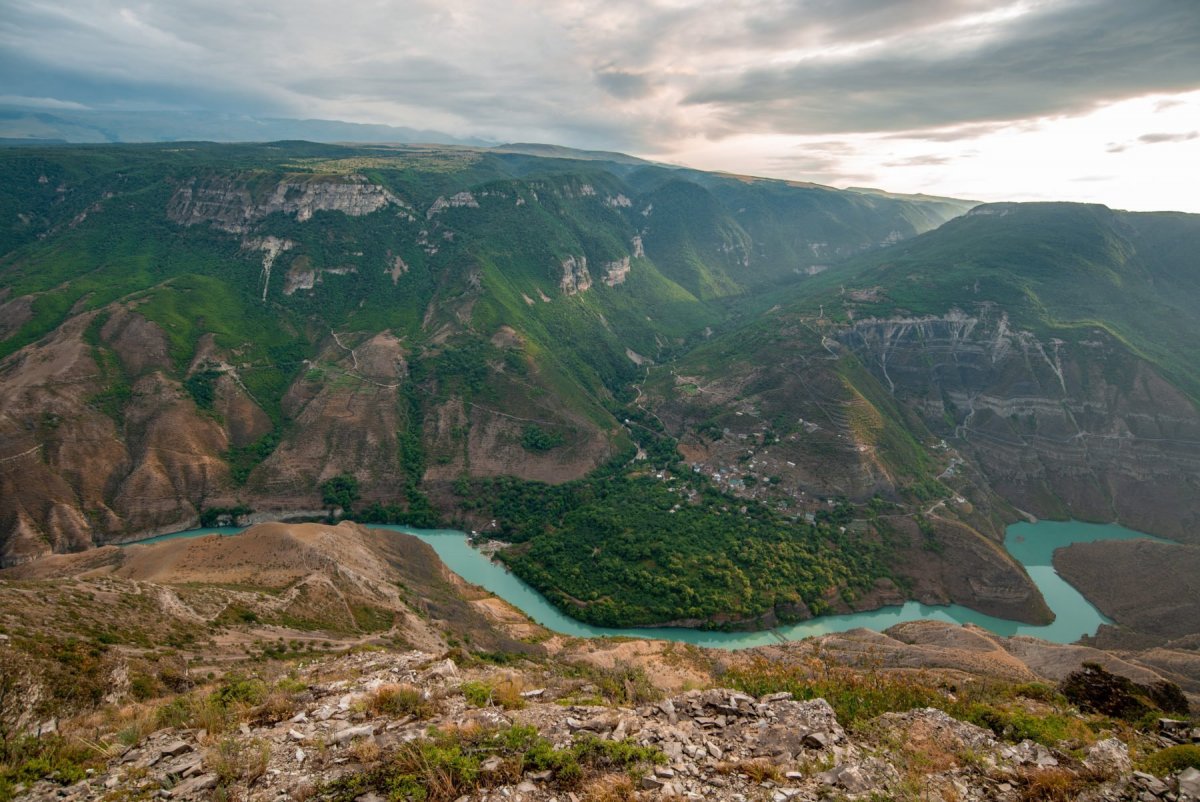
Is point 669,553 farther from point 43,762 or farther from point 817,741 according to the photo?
point 43,762

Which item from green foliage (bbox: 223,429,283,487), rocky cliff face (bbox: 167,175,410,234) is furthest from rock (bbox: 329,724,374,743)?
rocky cliff face (bbox: 167,175,410,234)

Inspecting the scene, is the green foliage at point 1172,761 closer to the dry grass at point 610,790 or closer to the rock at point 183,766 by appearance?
the dry grass at point 610,790

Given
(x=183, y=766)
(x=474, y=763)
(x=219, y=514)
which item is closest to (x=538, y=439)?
(x=219, y=514)

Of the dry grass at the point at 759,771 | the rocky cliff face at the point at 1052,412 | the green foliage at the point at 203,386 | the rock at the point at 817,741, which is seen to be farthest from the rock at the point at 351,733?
the rocky cliff face at the point at 1052,412

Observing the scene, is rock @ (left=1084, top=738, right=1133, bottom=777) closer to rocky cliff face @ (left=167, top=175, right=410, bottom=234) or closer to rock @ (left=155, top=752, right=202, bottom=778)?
rock @ (left=155, top=752, right=202, bottom=778)

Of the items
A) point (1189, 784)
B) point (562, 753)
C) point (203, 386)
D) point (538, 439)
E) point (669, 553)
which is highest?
point (1189, 784)
